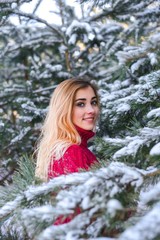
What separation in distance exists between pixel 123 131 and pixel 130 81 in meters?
0.72

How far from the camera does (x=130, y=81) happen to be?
316 centimetres

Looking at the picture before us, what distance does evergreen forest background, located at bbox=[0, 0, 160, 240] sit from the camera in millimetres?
930

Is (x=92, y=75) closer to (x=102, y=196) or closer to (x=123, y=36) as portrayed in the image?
(x=123, y=36)

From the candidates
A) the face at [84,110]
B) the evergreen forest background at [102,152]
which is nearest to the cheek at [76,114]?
the face at [84,110]

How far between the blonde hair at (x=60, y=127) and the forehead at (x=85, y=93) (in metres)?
0.02

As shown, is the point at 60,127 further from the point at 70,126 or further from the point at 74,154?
the point at 74,154

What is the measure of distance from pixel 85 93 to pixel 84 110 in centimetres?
13

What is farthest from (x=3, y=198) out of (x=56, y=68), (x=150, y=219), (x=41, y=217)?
(x=56, y=68)

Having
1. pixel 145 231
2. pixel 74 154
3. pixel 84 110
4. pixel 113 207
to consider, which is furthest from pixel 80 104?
pixel 145 231

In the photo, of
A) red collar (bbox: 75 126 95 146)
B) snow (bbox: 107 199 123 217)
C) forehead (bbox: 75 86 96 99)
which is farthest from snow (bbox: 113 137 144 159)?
forehead (bbox: 75 86 96 99)

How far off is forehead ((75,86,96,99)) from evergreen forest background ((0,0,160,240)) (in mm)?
192

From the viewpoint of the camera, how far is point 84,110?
2186 mm

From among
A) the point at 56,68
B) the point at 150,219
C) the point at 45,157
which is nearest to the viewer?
the point at 150,219

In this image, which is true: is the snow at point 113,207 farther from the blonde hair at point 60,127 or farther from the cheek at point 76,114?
the cheek at point 76,114
